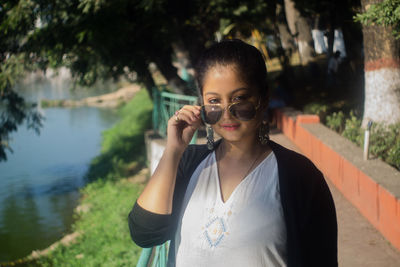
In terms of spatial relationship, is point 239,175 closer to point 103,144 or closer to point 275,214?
point 275,214

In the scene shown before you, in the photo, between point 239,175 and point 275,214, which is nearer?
point 275,214

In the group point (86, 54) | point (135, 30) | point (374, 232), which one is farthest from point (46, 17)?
point (374, 232)

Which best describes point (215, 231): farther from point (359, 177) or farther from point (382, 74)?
point (382, 74)

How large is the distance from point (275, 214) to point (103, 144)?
16.0 m

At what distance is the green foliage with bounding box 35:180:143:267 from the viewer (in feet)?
20.6

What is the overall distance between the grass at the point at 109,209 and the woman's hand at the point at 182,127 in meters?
4.28

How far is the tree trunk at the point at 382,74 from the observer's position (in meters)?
6.00

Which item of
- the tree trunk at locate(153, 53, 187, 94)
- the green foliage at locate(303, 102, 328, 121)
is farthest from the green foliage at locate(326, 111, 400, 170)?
the tree trunk at locate(153, 53, 187, 94)

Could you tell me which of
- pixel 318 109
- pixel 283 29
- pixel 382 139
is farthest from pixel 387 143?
pixel 283 29

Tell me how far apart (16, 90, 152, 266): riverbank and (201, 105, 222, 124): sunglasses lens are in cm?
443

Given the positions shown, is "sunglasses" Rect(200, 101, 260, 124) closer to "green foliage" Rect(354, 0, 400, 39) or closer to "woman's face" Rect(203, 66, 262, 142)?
"woman's face" Rect(203, 66, 262, 142)

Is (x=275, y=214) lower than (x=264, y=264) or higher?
higher

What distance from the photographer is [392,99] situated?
20.1 ft

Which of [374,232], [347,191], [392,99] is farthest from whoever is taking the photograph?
[392,99]
